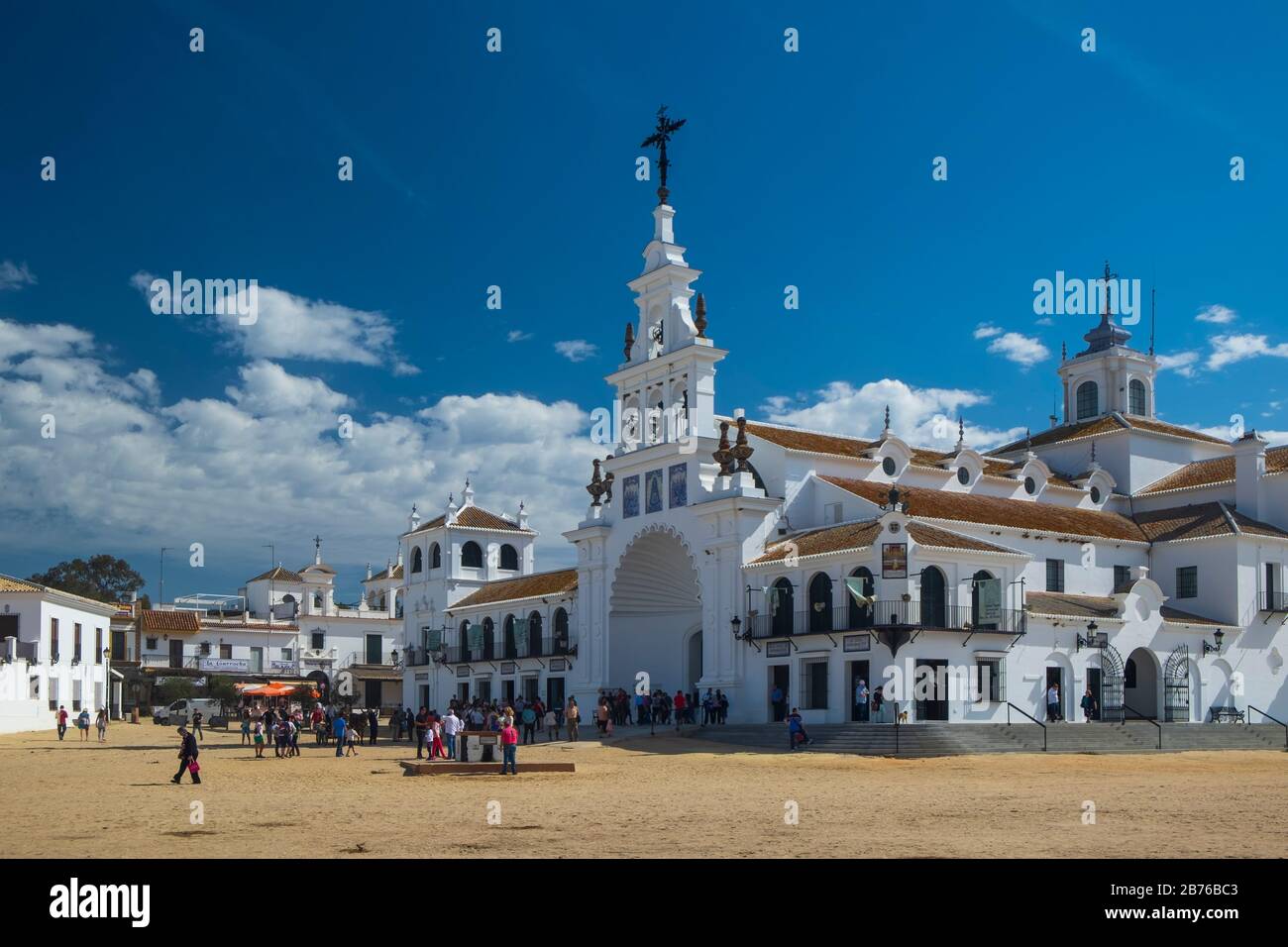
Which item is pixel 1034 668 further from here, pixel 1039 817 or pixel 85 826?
pixel 85 826

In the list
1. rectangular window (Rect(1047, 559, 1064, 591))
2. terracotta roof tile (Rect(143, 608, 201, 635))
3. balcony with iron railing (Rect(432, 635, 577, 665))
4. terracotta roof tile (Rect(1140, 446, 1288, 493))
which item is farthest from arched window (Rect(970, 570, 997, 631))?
terracotta roof tile (Rect(143, 608, 201, 635))

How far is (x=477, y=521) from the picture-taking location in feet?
222

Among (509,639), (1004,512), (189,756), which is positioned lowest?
(189,756)

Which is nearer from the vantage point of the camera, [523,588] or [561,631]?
[561,631]

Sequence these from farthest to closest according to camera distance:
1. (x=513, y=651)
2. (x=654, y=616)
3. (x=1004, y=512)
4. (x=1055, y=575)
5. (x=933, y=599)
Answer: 1. (x=513, y=651)
2. (x=654, y=616)
3. (x=1004, y=512)
4. (x=1055, y=575)
5. (x=933, y=599)

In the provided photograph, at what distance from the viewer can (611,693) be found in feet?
160

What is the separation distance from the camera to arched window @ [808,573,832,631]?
40719 mm

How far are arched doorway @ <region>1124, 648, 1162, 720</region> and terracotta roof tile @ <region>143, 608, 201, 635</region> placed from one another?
53549 millimetres

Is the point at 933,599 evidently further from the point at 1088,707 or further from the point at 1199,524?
the point at 1199,524

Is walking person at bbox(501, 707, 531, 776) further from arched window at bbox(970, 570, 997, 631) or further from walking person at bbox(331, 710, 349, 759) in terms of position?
arched window at bbox(970, 570, 997, 631)

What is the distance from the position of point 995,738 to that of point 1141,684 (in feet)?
36.3

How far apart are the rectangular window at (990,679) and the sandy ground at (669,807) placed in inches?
177

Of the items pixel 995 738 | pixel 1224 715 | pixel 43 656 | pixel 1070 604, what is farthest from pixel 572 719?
pixel 43 656
